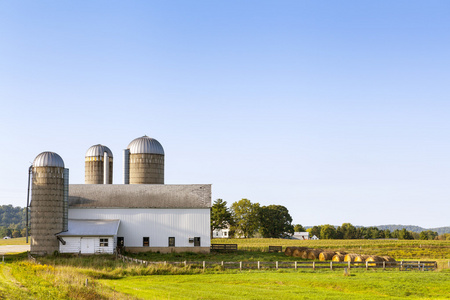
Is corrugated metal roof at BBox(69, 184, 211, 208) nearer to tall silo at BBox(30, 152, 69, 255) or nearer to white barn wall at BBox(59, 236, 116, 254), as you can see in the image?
tall silo at BBox(30, 152, 69, 255)

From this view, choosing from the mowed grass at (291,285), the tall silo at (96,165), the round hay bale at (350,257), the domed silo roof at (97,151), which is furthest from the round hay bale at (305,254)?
the domed silo roof at (97,151)

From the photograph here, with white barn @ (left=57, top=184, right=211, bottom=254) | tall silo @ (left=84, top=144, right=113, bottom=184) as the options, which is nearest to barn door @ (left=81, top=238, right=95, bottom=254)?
white barn @ (left=57, top=184, right=211, bottom=254)

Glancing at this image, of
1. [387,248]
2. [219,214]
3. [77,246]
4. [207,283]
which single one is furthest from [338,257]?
[219,214]

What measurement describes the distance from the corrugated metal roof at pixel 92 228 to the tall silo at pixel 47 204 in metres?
1.16

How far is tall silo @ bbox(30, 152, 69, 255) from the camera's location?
52.5 meters

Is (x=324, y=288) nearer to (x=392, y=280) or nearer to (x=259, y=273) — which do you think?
(x=392, y=280)

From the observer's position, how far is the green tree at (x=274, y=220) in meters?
120

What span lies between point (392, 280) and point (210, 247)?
1052 inches

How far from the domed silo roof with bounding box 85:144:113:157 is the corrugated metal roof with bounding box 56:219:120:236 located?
14603mm

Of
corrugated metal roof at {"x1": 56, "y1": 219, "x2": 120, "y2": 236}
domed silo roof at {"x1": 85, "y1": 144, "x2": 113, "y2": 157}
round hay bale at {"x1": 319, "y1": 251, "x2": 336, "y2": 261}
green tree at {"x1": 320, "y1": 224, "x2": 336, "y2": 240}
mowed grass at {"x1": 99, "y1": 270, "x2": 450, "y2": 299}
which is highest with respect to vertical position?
domed silo roof at {"x1": 85, "y1": 144, "x2": 113, "y2": 157}

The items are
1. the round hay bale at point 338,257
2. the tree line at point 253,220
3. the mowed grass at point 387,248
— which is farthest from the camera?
the tree line at point 253,220

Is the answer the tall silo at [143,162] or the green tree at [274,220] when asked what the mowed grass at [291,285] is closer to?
the tall silo at [143,162]

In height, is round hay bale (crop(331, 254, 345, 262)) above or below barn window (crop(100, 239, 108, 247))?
below

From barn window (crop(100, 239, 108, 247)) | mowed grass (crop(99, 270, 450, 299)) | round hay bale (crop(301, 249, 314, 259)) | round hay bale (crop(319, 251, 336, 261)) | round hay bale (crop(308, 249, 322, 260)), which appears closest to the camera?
mowed grass (crop(99, 270, 450, 299))
